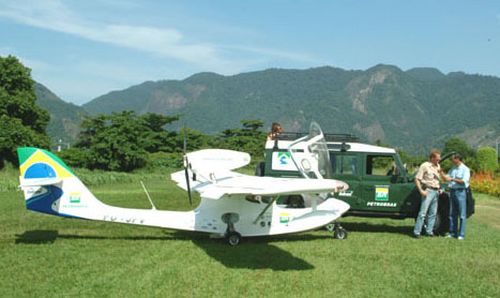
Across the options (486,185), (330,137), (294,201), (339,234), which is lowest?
(486,185)

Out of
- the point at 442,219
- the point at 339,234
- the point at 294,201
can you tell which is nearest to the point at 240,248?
the point at 294,201

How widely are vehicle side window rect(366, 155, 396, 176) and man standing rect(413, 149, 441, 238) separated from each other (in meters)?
0.86

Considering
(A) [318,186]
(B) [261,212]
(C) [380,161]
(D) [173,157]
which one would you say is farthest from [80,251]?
(D) [173,157]

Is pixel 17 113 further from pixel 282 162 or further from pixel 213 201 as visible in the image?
pixel 213 201

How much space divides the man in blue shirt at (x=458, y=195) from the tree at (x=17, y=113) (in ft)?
98.9

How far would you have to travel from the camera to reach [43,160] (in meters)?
10.2

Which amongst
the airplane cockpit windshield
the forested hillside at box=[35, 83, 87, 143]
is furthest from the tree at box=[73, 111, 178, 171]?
the forested hillside at box=[35, 83, 87, 143]

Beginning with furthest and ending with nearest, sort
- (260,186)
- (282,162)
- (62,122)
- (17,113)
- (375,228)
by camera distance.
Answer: (62,122)
(17,113)
(375,228)
(282,162)
(260,186)

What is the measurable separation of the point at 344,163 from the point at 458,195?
2555 millimetres

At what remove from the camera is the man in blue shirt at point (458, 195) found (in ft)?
39.1

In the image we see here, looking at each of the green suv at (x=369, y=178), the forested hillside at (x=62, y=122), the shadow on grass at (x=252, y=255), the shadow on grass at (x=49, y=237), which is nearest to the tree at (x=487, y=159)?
the green suv at (x=369, y=178)

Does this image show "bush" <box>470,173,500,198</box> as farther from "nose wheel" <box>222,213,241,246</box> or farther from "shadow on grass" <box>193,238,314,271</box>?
"nose wheel" <box>222,213,241,246</box>

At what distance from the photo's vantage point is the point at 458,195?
39.5ft

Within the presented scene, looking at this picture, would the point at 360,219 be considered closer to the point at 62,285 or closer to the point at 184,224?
the point at 184,224
